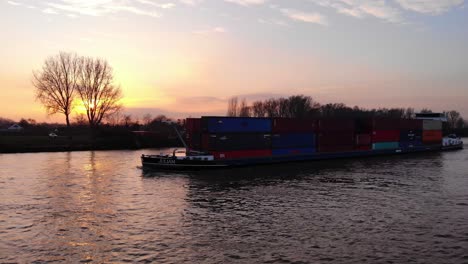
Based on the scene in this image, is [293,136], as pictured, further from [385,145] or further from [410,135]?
[410,135]

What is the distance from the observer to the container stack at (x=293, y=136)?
46250 millimetres

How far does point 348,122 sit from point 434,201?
3259 centimetres

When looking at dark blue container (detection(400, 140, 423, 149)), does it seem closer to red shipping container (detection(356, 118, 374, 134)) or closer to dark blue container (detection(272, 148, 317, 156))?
red shipping container (detection(356, 118, 374, 134))

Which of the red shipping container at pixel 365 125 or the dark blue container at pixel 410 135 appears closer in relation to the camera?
the red shipping container at pixel 365 125

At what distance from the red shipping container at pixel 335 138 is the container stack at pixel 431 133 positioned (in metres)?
21.9

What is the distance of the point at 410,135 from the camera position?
215 feet

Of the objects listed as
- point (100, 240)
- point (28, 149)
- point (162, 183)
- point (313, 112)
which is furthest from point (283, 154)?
point (313, 112)

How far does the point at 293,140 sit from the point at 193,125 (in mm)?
13203

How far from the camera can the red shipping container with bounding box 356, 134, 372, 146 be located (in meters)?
56.5

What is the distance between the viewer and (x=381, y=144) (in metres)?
60.2

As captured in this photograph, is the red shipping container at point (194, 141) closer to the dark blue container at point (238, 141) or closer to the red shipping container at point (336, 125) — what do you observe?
the dark blue container at point (238, 141)

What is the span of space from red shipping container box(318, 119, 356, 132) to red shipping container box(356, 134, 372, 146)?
1722 millimetres

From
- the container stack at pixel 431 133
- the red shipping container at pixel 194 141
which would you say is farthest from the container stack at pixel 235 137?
the container stack at pixel 431 133

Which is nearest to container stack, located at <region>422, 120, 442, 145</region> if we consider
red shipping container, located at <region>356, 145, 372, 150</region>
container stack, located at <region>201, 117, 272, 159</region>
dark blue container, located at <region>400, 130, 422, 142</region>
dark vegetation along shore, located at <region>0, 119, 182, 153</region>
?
dark blue container, located at <region>400, 130, 422, 142</region>
